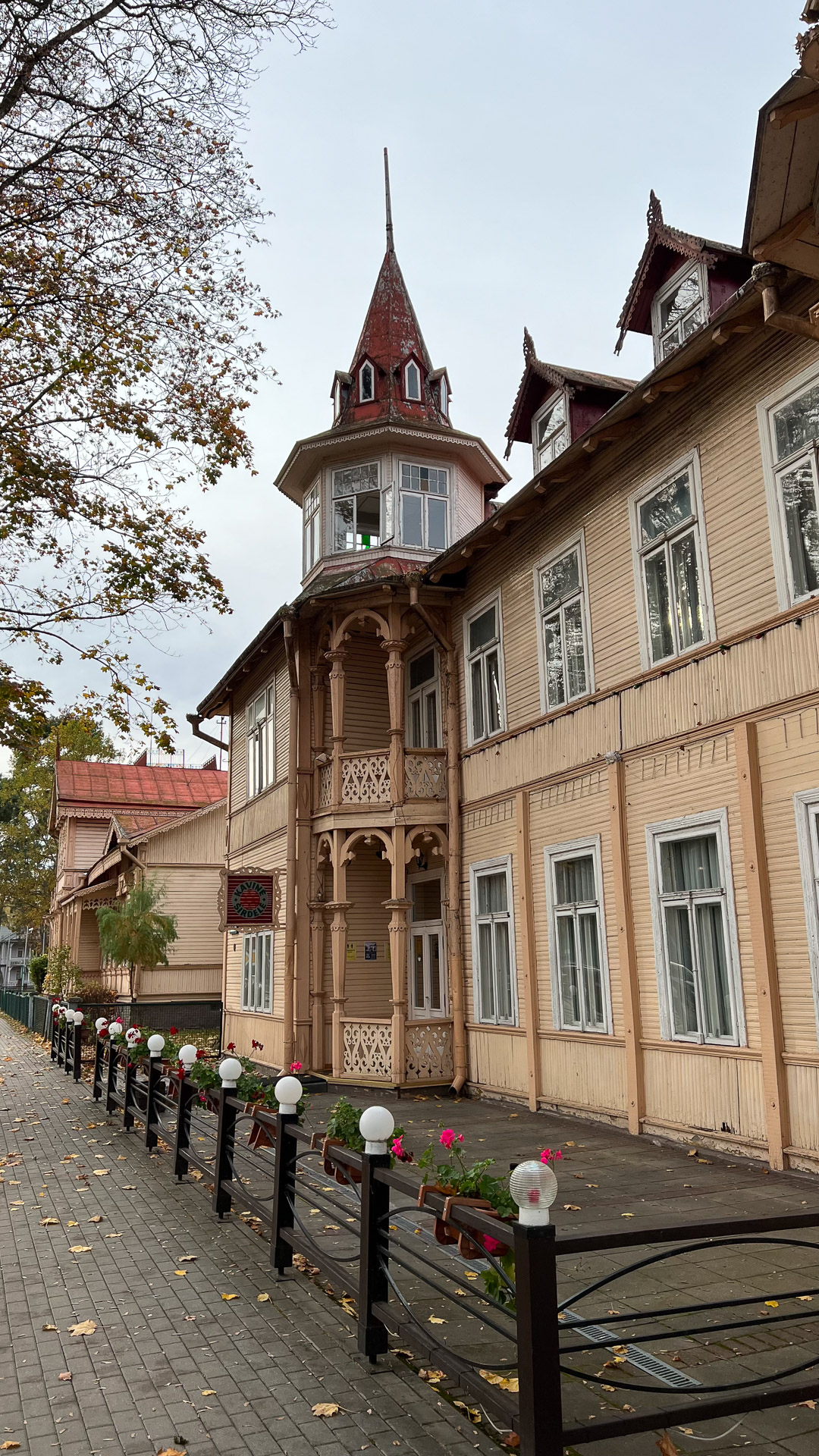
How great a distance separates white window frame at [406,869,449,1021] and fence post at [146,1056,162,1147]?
5.22 meters

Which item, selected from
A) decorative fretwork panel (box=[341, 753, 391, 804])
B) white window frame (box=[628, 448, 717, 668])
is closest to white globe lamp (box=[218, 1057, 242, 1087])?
white window frame (box=[628, 448, 717, 668])

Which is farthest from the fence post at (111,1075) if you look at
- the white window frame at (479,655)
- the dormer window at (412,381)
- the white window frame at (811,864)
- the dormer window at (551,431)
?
the dormer window at (412,381)

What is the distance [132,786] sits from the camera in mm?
39719

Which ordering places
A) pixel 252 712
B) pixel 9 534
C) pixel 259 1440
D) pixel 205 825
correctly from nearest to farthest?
1. pixel 259 1440
2. pixel 9 534
3. pixel 252 712
4. pixel 205 825

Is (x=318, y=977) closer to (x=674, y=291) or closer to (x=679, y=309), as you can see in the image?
(x=679, y=309)

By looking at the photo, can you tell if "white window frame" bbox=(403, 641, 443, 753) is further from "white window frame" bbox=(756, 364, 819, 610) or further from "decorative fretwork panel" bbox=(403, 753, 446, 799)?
"white window frame" bbox=(756, 364, 819, 610)

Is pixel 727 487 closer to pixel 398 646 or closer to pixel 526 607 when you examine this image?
pixel 526 607

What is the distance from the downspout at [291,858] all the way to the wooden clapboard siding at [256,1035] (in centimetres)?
91

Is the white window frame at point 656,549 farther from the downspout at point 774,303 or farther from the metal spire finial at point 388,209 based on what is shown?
the metal spire finial at point 388,209

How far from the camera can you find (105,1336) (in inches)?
210

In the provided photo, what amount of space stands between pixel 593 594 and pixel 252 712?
11.3m

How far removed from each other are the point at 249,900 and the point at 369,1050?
3.41m

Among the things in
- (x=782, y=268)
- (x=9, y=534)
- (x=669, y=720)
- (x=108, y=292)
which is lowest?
(x=669, y=720)

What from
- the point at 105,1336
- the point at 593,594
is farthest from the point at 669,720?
the point at 105,1336
